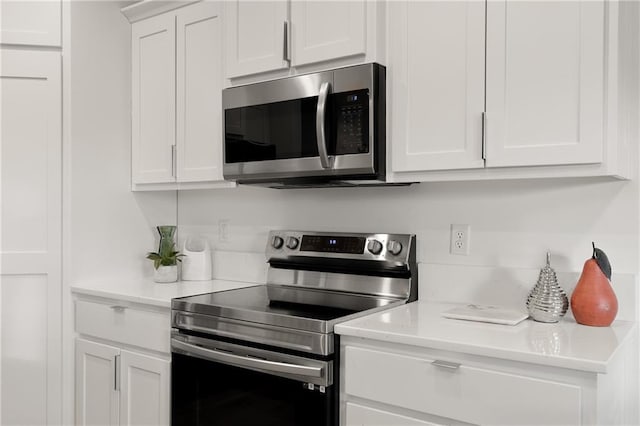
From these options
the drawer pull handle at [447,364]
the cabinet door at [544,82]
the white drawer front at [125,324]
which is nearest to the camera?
the drawer pull handle at [447,364]

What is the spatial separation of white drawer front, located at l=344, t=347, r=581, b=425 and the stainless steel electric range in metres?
0.12

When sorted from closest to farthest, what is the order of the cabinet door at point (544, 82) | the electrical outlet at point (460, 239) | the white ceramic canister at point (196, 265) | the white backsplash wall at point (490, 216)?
the cabinet door at point (544, 82) < the white backsplash wall at point (490, 216) < the electrical outlet at point (460, 239) < the white ceramic canister at point (196, 265)

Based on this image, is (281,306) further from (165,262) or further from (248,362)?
(165,262)

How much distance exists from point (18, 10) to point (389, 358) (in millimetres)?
2234

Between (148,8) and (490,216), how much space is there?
71.6 inches

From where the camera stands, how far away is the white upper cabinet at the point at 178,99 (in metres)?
2.44

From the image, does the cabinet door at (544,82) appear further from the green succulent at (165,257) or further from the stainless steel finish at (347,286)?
the green succulent at (165,257)

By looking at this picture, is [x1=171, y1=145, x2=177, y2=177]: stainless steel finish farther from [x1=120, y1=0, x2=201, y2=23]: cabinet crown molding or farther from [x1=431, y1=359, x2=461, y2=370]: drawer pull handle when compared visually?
[x1=431, y1=359, x2=461, y2=370]: drawer pull handle

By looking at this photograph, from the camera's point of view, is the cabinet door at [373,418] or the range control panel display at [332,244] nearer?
the cabinet door at [373,418]

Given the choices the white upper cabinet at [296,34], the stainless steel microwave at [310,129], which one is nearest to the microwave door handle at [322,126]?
the stainless steel microwave at [310,129]

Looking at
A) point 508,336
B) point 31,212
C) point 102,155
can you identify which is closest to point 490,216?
point 508,336

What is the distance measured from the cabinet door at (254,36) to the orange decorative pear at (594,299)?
1267 mm

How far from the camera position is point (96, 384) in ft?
8.06

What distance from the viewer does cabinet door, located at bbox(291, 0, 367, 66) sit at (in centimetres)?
195
